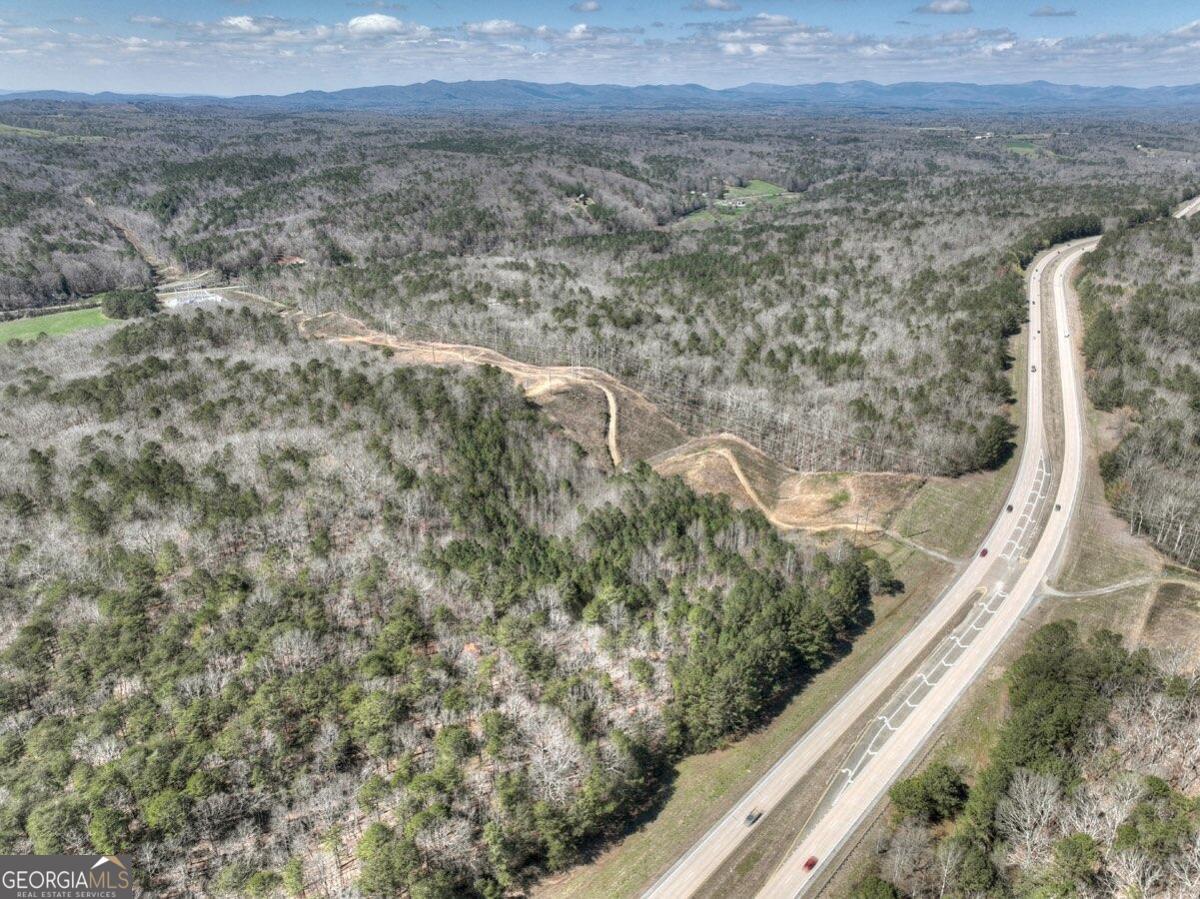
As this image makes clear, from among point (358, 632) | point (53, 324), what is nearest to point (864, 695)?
point (358, 632)

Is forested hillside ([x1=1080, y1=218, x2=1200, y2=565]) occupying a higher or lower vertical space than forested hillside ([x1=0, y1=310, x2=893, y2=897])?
higher

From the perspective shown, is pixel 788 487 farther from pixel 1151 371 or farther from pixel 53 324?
pixel 53 324

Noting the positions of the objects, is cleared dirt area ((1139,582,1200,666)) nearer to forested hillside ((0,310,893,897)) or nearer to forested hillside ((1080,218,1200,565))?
forested hillside ((1080,218,1200,565))

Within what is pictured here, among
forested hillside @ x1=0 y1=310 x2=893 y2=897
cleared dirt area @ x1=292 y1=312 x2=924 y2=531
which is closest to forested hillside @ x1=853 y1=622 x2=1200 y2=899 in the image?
forested hillside @ x1=0 y1=310 x2=893 y2=897

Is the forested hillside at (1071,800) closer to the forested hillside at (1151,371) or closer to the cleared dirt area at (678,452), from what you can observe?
the forested hillside at (1151,371)

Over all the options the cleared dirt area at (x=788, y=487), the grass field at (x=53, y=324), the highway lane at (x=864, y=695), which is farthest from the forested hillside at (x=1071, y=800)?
the grass field at (x=53, y=324)

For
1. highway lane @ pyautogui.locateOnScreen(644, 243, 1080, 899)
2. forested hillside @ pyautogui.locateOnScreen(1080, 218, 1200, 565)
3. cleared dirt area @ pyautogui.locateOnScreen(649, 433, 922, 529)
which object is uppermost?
forested hillside @ pyautogui.locateOnScreen(1080, 218, 1200, 565)

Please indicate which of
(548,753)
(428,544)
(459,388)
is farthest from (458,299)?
(548,753)
